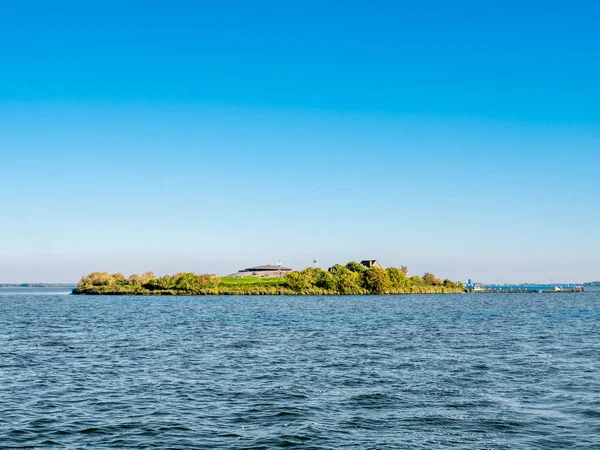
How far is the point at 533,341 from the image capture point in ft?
172

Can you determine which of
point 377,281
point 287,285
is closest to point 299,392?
point 287,285

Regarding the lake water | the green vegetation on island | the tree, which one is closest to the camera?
the lake water

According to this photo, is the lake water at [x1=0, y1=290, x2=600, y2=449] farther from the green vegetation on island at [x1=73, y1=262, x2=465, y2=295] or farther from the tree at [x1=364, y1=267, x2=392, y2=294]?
the tree at [x1=364, y1=267, x2=392, y2=294]

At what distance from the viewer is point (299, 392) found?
2848 cm

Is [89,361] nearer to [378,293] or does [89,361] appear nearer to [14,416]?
[14,416]

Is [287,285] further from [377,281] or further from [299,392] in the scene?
[299,392]

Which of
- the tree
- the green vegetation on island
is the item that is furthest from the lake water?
the tree

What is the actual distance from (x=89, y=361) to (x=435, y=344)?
93.3 ft

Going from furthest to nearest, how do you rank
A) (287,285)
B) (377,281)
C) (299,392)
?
(377,281) < (287,285) < (299,392)

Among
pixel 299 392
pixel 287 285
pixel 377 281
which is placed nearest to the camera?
pixel 299 392

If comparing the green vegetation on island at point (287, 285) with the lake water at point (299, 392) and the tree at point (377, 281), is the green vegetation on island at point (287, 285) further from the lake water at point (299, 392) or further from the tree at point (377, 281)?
the lake water at point (299, 392)

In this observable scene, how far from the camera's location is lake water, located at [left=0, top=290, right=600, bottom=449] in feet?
68.6

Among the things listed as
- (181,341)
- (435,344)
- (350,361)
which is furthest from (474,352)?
(181,341)

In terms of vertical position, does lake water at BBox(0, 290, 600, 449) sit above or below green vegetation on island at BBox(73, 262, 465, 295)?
below
